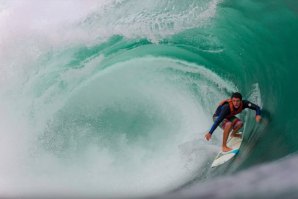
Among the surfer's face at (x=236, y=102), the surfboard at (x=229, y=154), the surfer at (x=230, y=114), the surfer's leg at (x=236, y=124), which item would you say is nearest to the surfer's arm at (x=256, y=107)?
the surfer at (x=230, y=114)

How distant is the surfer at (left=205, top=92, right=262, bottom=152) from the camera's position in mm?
4840

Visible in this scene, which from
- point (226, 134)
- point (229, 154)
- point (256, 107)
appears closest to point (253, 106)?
point (256, 107)

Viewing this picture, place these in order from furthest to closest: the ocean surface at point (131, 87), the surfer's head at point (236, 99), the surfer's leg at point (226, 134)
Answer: the ocean surface at point (131, 87) < the surfer's leg at point (226, 134) < the surfer's head at point (236, 99)

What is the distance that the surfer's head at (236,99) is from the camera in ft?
15.8

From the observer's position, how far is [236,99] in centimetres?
483

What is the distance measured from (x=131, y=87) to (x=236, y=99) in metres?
1.81

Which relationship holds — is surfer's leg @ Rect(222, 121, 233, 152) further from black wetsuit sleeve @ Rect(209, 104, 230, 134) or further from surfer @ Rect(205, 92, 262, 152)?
black wetsuit sleeve @ Rect(209, 104, 230, 134)

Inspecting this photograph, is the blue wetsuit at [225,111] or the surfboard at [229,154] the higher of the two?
the blue wetsuit at [225,111]

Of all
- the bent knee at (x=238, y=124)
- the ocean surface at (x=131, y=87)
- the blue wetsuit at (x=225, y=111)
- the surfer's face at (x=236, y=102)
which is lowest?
the bent knee at (x=238, y=124)

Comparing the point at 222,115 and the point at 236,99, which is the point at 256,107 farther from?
the point at 222,115

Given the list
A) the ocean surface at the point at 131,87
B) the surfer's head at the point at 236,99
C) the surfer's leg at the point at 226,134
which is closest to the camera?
the surfer's head at the point at 236,99

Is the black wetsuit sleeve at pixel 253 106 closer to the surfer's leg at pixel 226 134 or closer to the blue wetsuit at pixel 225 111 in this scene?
the blue wetsuit at pixel 225 111

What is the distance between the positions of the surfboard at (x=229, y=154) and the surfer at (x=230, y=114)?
71mm

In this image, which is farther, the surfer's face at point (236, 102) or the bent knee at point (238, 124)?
the bent knee at point (238, 124)
